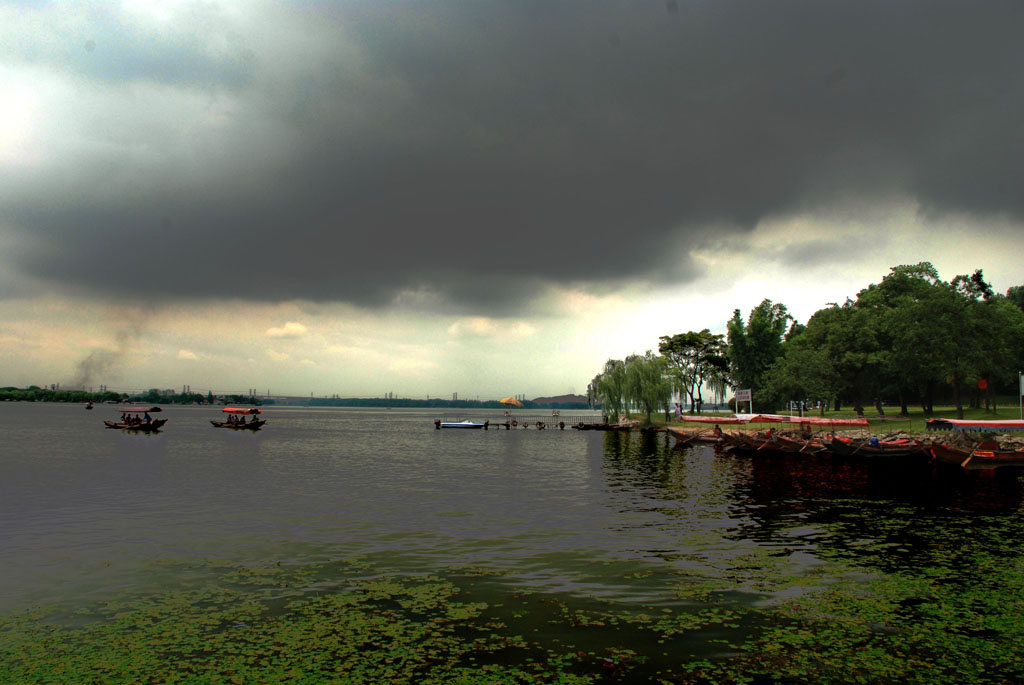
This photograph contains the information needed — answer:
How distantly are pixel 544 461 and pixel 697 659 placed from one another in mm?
44140

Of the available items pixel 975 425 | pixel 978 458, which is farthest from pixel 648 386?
pixel 978 458

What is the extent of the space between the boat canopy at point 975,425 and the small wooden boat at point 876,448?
1135 cm

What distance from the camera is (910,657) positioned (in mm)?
Result: 10617

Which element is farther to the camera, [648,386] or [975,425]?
[648,386]

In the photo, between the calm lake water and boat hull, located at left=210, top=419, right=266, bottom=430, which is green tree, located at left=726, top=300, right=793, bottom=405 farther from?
boat hull, located at left=210, top=419, right=266, bottom=430

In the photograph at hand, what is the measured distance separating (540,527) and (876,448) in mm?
39984

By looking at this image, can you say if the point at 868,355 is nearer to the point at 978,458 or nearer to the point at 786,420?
the point at 786,420

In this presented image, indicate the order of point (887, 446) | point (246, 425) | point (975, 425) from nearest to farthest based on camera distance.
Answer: point (887, 446)
point (975, 425)
point (246, 425)

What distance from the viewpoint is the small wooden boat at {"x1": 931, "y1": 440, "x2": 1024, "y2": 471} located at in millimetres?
43656

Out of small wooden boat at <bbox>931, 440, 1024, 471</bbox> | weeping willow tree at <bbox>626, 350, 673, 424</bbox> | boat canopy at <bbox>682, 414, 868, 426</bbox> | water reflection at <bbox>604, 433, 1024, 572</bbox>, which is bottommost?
water reflection at <bbox>604, 433, 1024, 572</bbox>

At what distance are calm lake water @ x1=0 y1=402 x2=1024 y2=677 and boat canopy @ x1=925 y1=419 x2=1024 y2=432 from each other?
18.3 meters

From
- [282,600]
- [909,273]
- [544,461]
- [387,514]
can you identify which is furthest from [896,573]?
[909,273]

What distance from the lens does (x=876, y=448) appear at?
51.5 metres

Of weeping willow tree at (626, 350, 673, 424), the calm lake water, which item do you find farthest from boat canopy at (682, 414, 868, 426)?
the calm lake water
